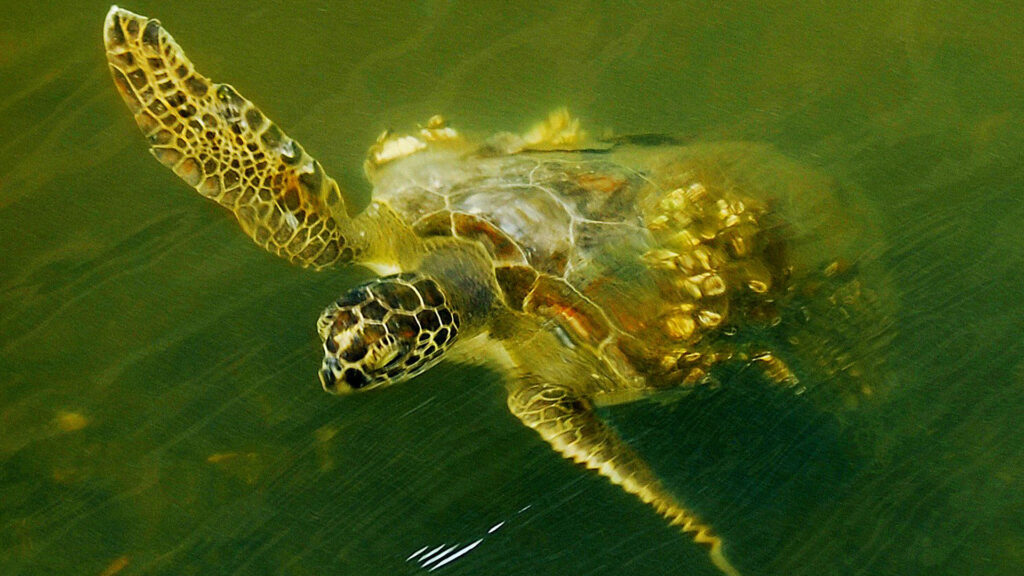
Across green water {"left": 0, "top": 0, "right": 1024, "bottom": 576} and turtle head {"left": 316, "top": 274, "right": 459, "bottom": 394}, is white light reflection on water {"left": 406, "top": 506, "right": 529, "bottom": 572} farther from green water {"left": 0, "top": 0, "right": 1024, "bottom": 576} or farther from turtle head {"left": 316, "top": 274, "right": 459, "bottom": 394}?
turtle head {"left": 316, "top": 274, "right": 459, "bottom": 394}

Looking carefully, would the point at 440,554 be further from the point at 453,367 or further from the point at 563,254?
the point at 563,254

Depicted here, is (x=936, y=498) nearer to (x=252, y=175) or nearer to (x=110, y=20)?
(x=252, y=175)

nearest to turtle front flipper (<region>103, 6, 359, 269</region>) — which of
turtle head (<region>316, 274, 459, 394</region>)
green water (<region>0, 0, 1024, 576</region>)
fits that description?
green water (<region>0, 0, 1024, 576</region>)

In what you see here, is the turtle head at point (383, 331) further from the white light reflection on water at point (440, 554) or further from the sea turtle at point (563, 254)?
the white light reflection on water at point (440, 554)

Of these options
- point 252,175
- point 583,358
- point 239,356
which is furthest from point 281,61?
point 583,358

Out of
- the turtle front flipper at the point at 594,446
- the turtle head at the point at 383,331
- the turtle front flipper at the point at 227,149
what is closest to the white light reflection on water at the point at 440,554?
the turtle front flipper at the point at 594,446

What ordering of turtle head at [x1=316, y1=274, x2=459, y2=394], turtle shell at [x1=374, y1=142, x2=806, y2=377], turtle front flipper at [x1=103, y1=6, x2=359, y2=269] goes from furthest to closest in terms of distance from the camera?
turtle shell at [x1=374, y1=142, x2=806, y2=377], turtle front flipper at [x1=103, y1=6, x2=359, y2=269], turtle head at [x1=316, y1=274, x2=459, y2=394]

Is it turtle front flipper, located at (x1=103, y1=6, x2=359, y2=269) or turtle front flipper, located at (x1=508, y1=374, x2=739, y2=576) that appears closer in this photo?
turtle front flipper, located at (x1=103, y1=6, x2=359, y2=269)
